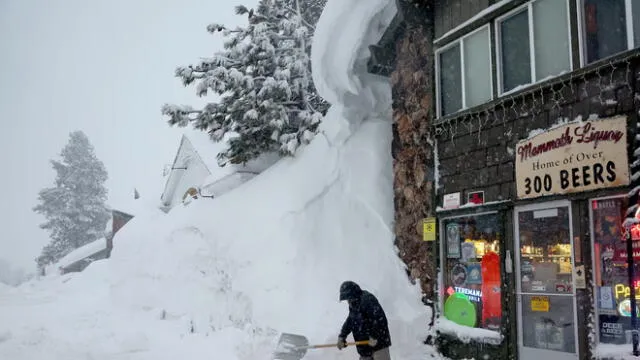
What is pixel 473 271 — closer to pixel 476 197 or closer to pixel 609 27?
pixel 476 197

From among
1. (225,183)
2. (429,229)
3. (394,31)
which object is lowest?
(429,229)

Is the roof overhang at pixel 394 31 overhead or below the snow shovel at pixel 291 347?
overhead

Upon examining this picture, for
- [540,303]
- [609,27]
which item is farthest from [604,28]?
[540,303]

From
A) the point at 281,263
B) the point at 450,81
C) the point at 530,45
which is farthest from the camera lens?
the point at 281,263

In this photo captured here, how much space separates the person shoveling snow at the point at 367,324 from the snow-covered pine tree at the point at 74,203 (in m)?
39.1

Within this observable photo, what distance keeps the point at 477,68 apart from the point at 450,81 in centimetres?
70

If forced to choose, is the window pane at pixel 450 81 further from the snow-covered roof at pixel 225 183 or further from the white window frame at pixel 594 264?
the snow-covered roof at pixel 225 183

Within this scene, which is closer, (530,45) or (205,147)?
(530,45)

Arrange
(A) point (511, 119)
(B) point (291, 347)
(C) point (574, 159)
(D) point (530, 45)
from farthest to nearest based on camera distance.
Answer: (A) point (511, 119) → (D) point (530, 45) → (B) point (291, 347) → (C) point (574, 159)

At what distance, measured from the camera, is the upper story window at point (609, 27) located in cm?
677

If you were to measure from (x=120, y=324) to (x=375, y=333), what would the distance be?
6914 mm

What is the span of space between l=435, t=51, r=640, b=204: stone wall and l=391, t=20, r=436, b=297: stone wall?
1.69ft

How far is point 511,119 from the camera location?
855cm

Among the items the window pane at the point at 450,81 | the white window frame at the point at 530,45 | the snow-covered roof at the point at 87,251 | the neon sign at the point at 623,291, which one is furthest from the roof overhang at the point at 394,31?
the snow-covered roof at the point at 87,251
